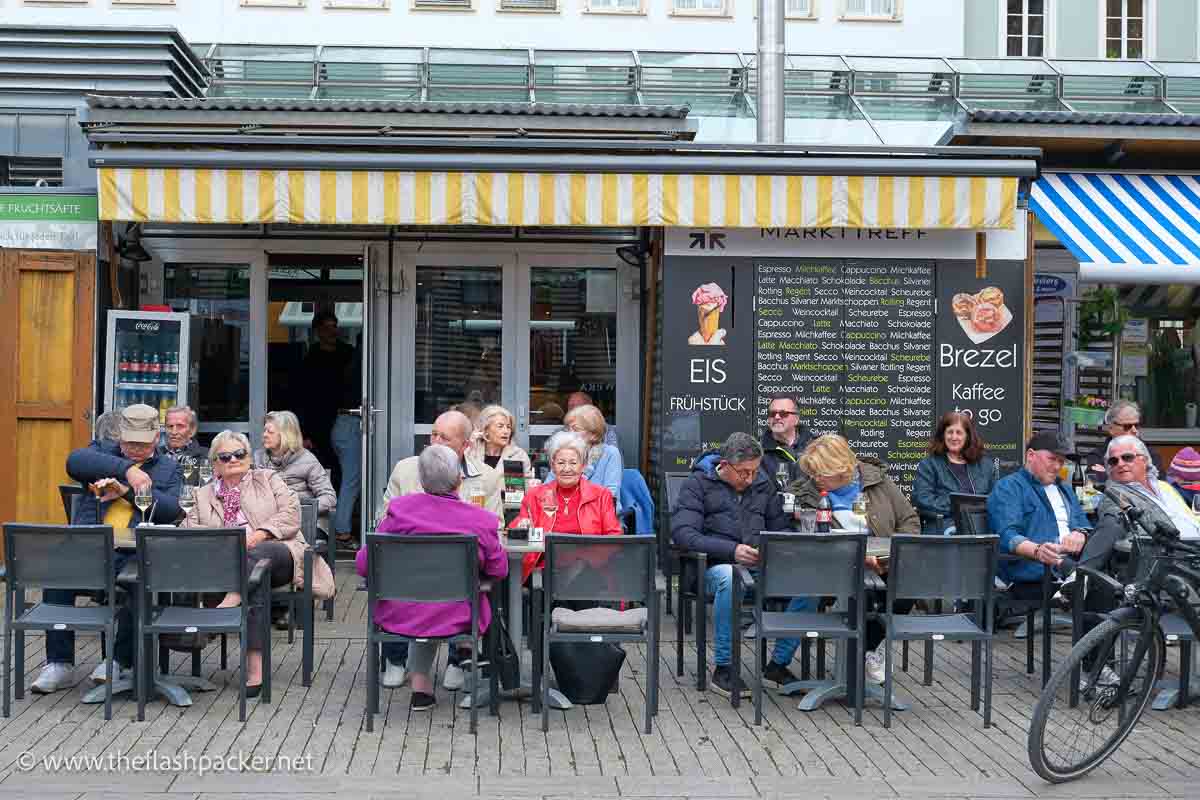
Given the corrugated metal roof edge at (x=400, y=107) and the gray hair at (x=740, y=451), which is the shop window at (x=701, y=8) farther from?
the gray hair at (x=740, y=451)

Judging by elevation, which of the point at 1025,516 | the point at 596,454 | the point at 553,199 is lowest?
the point at 1025,516

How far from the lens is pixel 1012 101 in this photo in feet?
47.2

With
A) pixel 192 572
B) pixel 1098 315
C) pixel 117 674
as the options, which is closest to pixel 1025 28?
pixel 1098 315

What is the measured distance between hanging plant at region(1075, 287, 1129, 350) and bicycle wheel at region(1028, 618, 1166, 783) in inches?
256

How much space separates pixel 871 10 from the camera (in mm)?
17547

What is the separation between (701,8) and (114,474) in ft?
39.5

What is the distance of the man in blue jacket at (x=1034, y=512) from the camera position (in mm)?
7602

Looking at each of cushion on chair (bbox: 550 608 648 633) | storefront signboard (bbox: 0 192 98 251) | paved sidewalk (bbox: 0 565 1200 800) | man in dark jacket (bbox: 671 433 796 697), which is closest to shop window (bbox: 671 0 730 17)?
storefront signboard (bbox: 0 192 98 251)

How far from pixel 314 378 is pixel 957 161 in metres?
5.26

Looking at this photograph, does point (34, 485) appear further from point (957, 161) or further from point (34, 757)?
point (957, 161)

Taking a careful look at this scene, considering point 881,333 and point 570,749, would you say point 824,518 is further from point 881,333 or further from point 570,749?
point 881,333

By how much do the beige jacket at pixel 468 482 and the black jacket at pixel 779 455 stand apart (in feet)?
5.61

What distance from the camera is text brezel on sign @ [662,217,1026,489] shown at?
10148mm

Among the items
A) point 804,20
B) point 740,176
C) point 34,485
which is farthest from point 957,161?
point 804,20
